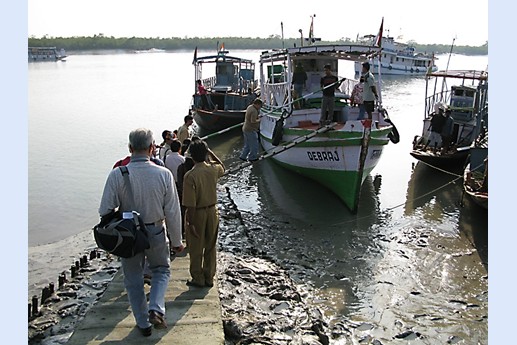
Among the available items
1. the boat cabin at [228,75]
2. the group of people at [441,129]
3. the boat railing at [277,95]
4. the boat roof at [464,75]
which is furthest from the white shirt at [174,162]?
the boat cabin at [228,75]

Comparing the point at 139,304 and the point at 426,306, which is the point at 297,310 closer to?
the point at 426,306

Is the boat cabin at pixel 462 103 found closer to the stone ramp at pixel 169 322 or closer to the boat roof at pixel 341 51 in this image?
the boat roof at pixel 341 51

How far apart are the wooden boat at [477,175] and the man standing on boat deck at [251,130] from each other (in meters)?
5.18

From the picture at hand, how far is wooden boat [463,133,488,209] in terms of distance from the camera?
10.1 metres

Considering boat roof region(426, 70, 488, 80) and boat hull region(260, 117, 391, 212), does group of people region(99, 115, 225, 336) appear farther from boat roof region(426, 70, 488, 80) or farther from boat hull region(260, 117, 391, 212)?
boat roof region(426, 70, 488, 80)

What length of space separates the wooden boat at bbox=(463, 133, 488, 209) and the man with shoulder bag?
7.73 m

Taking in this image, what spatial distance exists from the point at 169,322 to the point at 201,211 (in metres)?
1.18

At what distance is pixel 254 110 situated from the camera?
12.8 meters

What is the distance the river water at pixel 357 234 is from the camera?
682 centimetres

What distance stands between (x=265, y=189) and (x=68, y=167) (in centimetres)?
704

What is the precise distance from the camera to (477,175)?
11.2 m

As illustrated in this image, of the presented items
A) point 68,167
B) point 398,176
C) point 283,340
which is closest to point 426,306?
point 283,340

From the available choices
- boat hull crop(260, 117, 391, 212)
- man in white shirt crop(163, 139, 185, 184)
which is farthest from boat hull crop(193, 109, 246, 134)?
man in white shirt crop(163, 139, 185, 184)

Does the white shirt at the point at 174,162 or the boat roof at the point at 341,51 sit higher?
the boat roof at the point at 341,51
